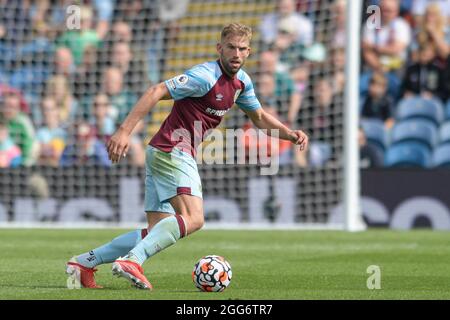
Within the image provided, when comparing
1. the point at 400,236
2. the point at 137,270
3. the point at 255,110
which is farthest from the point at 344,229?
the point at 137,270

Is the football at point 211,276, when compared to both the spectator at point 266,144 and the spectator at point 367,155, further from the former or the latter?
the spectator at point 367,155

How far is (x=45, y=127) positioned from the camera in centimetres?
1830

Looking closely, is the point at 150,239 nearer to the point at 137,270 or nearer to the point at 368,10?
the point at 137,270

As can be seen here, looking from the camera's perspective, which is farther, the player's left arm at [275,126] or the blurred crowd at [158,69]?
the blurred crowd at [158,69]

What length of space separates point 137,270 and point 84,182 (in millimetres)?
9407

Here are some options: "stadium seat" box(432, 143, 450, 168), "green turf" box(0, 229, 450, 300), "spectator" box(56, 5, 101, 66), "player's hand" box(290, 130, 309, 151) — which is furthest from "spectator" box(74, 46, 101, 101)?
"player's hand" box(290, 130, 309, 151)

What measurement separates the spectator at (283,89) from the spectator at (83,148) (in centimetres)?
290

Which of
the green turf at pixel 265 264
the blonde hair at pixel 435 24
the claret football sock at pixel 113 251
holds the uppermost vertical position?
the blonde hair at pixel 435 24

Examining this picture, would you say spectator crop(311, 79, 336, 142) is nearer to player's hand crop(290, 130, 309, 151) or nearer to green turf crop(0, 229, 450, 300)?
green turf crop(0, 229, 450, 300)

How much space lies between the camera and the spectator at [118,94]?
18234mm

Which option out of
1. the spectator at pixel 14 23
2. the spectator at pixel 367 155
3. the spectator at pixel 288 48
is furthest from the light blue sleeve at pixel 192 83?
the spectator at pixel 14 23

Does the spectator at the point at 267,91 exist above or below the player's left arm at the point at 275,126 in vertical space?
above

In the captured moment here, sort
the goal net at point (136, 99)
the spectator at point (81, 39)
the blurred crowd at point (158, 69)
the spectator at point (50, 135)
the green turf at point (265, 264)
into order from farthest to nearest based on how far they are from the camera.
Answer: the spectator at point (81, 39) < the spectator at point (50, 135) < the blurred crowd at point (158, 69) < the goal net at point (136, 99) < the green turf at point (265, 264)

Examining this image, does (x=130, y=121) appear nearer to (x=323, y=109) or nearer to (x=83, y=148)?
(x=323, y=109)
